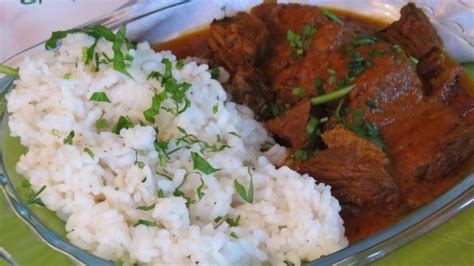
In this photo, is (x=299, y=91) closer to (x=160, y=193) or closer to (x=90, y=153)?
(x=160, y=193)

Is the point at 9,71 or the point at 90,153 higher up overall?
the point at 9,71

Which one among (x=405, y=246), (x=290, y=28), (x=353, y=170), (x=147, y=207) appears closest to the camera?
(x=405, y=246)

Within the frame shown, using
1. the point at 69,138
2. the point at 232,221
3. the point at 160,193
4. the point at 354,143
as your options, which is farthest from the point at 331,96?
the point at 69,138

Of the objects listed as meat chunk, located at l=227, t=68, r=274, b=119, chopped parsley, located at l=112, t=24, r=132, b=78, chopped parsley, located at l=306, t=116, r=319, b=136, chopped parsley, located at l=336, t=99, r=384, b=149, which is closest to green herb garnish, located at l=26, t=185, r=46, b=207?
chopped parsley, located at l=112, t=24, r=132, b=78

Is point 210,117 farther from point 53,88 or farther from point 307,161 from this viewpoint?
point 53,88

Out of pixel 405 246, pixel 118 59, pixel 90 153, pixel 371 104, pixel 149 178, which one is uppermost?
pixel 118 59

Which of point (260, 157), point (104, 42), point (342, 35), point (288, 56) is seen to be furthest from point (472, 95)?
point (104, 42)
